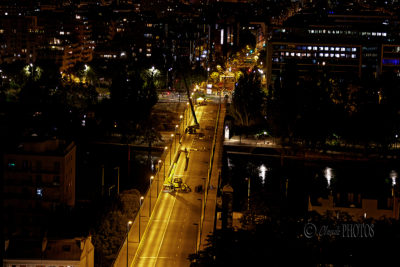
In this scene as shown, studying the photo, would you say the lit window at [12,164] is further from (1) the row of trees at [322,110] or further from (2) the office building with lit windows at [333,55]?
(2) the office building with lit windows at [333,55]

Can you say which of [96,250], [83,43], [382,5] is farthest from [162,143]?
[382,5]

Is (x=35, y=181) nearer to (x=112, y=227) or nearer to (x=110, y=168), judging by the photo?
(x=112, y=227)

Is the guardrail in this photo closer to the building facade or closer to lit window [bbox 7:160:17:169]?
the building facade

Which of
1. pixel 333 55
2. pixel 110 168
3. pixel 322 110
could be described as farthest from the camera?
pixel 333 55

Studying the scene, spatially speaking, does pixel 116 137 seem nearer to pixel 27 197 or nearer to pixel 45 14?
pixel 27 197

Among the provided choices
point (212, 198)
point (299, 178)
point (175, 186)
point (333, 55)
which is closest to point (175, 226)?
point (212, 198)

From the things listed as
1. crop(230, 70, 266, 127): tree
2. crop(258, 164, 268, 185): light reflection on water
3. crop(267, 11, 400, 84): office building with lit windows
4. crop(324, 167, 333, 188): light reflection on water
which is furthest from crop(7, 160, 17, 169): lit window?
crop(267, 11, 400, 84): office building with lit windows
